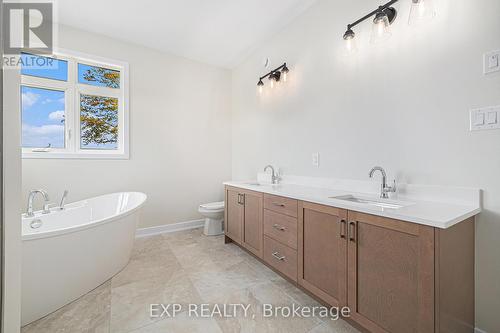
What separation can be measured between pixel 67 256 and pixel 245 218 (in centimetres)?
153

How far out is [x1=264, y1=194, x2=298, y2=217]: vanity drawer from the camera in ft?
5.95

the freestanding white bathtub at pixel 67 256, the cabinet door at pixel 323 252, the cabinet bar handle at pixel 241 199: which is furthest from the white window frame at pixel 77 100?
the cabinet door at pixel 323 252

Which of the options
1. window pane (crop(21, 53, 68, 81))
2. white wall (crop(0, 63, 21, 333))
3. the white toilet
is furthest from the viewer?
the white toilet

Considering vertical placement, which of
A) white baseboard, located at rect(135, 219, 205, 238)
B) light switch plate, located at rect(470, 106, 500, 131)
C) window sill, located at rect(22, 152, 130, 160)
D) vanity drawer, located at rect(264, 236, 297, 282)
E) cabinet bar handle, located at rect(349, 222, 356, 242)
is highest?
light switch plate, located at rect(470, 106, 500, 131)

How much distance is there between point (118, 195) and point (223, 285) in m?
1.75

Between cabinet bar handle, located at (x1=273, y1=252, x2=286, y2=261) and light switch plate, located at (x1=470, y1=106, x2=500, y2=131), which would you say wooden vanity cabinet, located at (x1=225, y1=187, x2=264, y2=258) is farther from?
light switch plate, located at (x1=470, y1=106, x2=500, y2=131)

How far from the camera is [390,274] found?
1184 mm

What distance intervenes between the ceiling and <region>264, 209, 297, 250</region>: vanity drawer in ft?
7.07

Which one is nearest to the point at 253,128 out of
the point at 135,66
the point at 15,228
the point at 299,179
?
the point at 299,179

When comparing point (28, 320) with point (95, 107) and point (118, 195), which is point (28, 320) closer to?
point (118, 195)

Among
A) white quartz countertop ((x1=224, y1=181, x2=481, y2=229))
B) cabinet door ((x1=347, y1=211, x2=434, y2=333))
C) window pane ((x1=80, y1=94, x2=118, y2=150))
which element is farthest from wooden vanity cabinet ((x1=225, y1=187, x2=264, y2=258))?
window pane ((x1=80, y1=94, x2=118, y2=150))

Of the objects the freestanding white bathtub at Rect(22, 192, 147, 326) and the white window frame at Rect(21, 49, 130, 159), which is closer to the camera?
Answer: the freestanding white bathtub at Rect(22, 192, 147, 326)

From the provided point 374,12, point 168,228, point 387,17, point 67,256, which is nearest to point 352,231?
point 387,17

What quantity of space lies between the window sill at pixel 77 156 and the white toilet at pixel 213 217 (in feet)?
4.19
